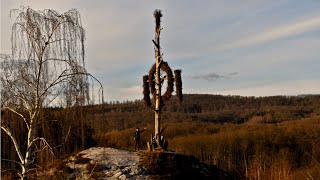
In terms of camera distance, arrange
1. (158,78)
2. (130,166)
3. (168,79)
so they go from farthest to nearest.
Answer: (158,78)
(168,79)
(130,166)

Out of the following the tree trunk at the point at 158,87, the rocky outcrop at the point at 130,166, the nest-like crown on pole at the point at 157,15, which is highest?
the nest-like crown on pole at the point at 157,15

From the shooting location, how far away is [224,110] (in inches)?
4870

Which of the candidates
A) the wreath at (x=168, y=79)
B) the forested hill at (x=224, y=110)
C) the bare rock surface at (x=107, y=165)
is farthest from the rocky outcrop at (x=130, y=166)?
the forested hill at (x=224, y=110)

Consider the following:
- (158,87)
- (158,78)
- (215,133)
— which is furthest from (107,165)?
(215,133)

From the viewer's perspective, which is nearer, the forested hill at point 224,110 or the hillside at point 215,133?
the hillside at point 215,133

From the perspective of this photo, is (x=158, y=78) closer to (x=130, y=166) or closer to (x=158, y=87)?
(x=158, y=87)

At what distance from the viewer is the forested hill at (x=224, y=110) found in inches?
3718

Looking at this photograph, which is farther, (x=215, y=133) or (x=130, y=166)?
(x=215, y=133)

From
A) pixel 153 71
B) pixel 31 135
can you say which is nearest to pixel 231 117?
pixel 153 71

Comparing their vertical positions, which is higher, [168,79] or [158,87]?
[168,79]

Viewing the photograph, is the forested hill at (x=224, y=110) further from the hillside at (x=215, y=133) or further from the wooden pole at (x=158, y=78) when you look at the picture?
the wooden pole at (x=158, y=78)

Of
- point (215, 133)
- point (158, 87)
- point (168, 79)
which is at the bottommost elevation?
point (215, 133)

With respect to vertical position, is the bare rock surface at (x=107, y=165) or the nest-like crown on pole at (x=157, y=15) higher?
the nest-like crown on pole at (x=157, y=15)

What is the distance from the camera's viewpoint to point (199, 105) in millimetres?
125875
